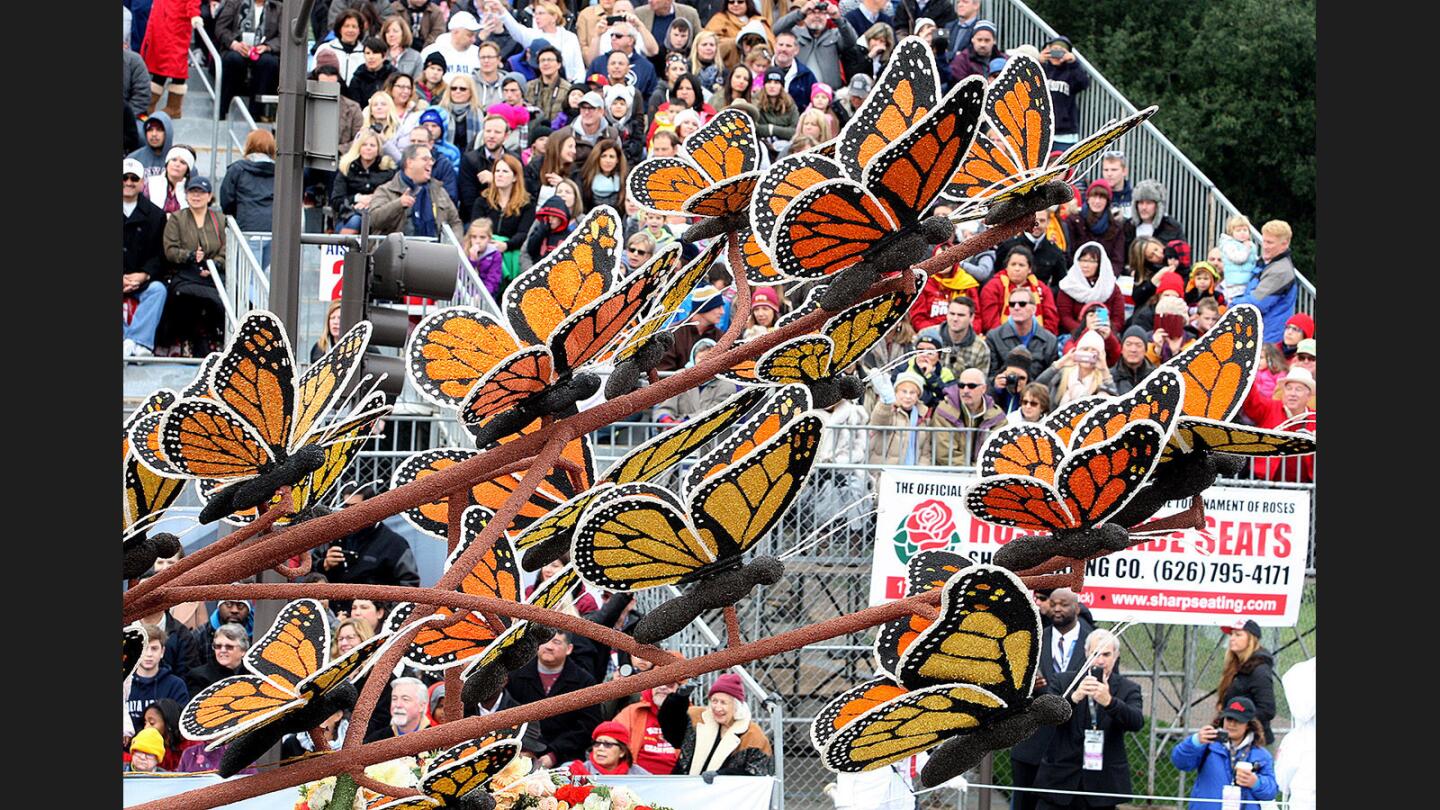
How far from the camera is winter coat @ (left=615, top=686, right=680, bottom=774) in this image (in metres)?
9.20

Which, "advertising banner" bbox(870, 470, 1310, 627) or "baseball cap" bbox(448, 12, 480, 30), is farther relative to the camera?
"baseball cap" bbox(448, 12, 480, 30)

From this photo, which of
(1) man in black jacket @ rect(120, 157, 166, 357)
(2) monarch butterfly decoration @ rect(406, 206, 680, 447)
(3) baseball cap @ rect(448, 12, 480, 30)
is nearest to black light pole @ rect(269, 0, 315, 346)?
(1) man in black jacket @ rect(120, 157, 166, 357)

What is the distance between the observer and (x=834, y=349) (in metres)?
2.31

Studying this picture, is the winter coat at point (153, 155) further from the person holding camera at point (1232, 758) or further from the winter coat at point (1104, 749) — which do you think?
the person holding camera at point (1232, 758)

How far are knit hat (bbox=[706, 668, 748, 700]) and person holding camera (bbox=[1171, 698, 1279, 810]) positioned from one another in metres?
2.09

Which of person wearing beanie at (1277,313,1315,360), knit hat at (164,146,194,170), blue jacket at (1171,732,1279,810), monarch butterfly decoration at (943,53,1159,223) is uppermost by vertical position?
knit hat at (164,146,194,170)

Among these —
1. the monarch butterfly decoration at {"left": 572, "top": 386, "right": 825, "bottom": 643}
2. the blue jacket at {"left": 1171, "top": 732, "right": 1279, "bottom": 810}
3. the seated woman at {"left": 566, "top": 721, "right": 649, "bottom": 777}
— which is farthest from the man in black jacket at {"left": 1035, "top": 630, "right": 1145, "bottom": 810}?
the monarch butterfly decoration at {"left": 572, "top": 386, "right": 825, "bottom": 643}


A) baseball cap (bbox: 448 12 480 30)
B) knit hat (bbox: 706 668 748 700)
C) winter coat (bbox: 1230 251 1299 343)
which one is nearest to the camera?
knit hat (bbox: 706 668 748 700)

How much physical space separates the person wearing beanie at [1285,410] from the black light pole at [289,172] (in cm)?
545

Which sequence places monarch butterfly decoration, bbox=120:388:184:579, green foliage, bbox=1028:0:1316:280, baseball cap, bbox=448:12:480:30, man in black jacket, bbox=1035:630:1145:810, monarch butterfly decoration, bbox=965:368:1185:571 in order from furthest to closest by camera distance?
green foliage, bbox=1028:0:1316:280
baseball cap, bbox=448:12:480:30
man in black jacket, bbox=1035:630:1145:810
monarch butterfly decoration, bbox=120:388:184:579
monarch butterfly decoration, bbox=965:368:1185:571

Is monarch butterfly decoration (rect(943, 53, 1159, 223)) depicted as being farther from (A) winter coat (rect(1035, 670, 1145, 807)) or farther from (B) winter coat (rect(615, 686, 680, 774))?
(B) winter coat (rect(615, 686, 680, 774))

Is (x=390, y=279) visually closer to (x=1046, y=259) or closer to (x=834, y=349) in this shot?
(x=834, y=349)

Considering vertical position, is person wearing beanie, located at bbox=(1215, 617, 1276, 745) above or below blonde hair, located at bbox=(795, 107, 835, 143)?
below

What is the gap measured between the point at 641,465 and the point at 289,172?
5436 mm
